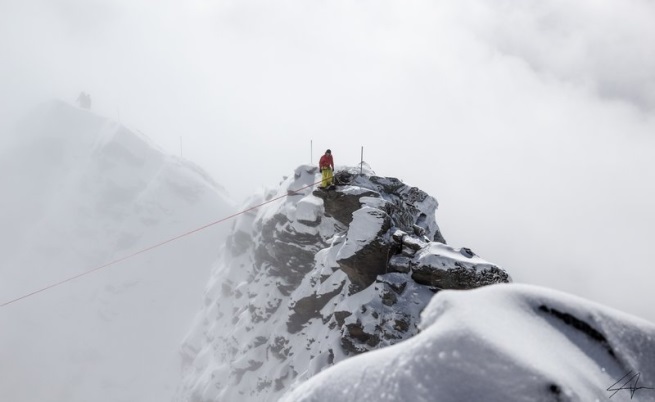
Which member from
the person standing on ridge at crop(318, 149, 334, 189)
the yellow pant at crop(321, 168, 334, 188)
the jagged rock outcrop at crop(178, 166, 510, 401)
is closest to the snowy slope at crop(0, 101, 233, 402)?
the jagged rock outcrop at crop(178, 166, 510, 401)

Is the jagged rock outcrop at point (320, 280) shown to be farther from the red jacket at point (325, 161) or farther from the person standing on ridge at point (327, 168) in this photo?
the red jacket at point (325, 161)

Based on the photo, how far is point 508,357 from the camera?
395cm

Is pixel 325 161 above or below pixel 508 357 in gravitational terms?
below

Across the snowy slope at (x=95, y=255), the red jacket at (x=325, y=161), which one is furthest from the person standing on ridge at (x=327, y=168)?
the snowy slope at (x=95, y=255)

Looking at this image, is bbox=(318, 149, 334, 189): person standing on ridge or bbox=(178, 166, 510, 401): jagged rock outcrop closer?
bbox=(178, 166, 510, 401): jagged rock outcrop

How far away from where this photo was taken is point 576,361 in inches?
178

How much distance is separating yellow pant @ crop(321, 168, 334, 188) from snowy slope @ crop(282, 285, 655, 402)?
17.0 metres

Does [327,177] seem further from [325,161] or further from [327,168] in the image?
[325,161]

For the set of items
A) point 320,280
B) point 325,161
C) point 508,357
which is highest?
point 508,357

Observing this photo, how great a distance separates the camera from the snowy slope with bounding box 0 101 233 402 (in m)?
53.3

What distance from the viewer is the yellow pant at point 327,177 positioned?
71.1 ft

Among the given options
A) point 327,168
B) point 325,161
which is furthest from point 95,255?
point 325,161

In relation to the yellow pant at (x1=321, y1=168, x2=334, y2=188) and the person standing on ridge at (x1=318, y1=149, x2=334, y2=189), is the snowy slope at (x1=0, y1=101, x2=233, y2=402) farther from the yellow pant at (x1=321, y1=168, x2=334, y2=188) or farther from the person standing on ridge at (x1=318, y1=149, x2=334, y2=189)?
the person standing on ridge at (x1=318, y1=149, x2=334, y2=189)

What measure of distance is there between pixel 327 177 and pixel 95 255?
62.8 meters
